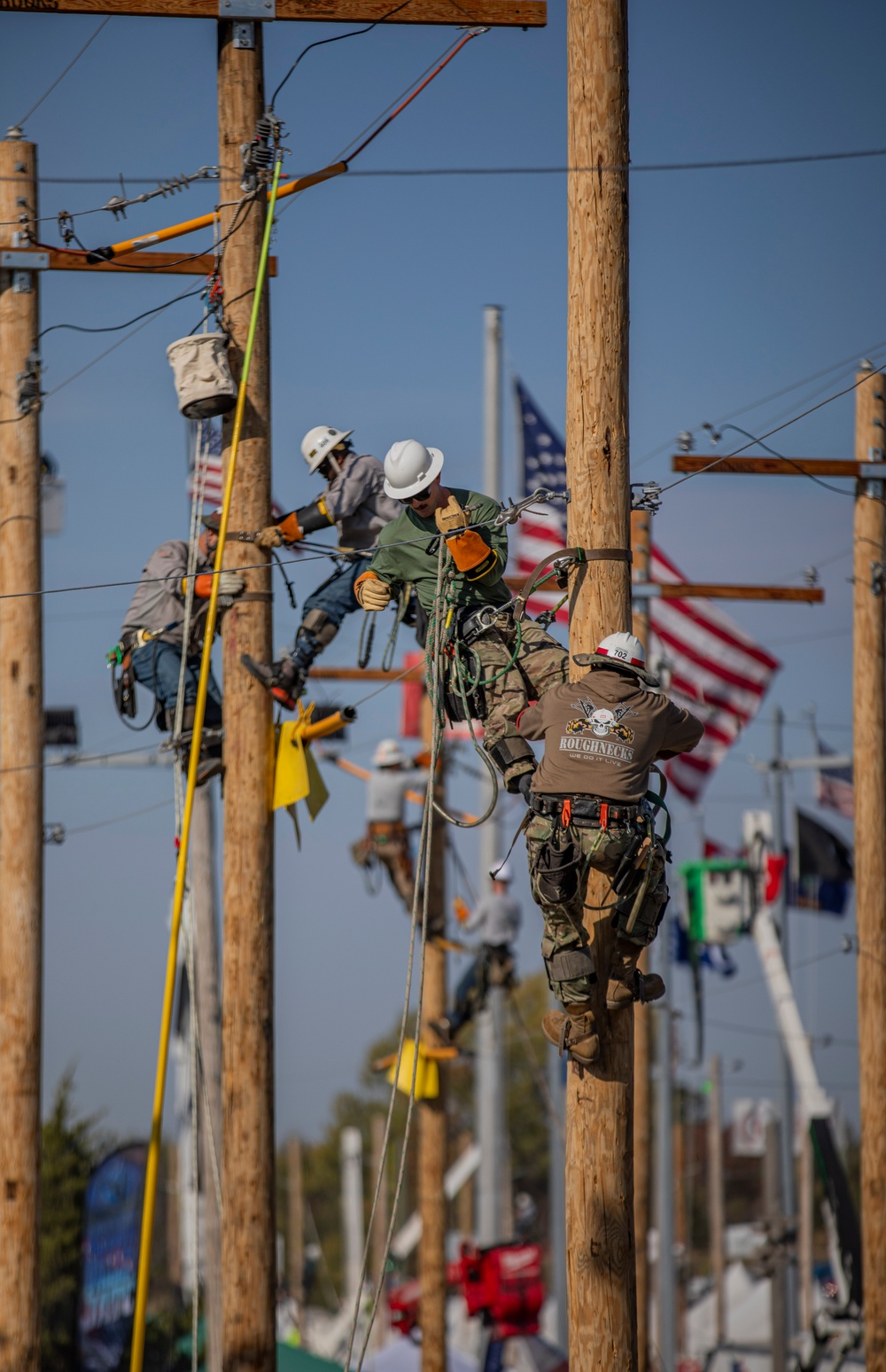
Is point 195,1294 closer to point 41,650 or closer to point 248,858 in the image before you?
point 248,858

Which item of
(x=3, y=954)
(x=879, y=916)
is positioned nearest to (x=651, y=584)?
(x=879, y=916)

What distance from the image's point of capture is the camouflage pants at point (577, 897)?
6238mm

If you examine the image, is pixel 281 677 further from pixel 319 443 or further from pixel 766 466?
pixel 766 466

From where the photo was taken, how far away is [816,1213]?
66.9 m

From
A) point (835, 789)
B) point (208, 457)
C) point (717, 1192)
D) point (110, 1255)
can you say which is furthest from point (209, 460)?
point (717, 1192)

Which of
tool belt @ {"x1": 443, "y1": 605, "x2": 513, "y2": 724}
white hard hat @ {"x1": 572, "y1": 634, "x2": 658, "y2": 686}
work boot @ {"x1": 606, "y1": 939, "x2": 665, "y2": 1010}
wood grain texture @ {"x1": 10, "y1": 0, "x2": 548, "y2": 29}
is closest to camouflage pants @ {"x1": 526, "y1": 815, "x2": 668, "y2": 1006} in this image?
work boot @ {"x1": 606, "y1": 939, "x2": 665, "y2": 1010}

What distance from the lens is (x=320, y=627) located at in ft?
31.3

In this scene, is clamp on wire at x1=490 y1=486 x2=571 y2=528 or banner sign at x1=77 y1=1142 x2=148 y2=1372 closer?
clamp on wire at x1=490 y1=486 x2=571 y2=528

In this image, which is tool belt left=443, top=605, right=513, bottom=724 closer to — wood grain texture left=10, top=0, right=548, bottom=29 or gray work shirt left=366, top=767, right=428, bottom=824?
wood grain texture left=10, top=0, right=548, bottom=29

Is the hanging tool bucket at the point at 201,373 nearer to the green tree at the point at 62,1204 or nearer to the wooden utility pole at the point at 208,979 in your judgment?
the wooden utility pole at the point at 208,979

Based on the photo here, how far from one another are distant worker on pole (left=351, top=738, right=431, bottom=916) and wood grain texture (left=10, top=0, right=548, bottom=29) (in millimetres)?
8371

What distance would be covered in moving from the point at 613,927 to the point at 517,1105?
63.3m

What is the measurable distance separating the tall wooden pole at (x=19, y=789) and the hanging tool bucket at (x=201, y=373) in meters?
2.39

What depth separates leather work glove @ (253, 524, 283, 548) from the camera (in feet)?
29.4
